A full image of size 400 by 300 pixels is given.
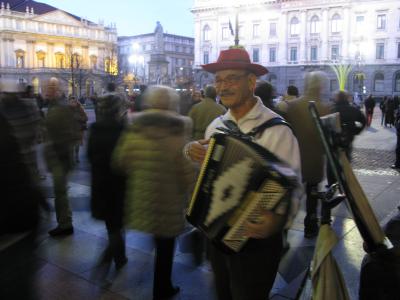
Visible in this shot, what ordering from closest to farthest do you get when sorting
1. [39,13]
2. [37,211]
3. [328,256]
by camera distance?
[328,256] < [37,211] < [39,13]

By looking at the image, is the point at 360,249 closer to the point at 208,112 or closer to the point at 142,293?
the point at 142,293

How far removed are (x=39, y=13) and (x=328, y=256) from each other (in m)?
94.3

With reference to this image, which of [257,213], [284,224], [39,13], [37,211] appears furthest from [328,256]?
[39,13]

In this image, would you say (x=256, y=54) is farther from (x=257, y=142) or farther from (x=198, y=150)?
(x=257, y=142)

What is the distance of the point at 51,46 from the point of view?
270 feet

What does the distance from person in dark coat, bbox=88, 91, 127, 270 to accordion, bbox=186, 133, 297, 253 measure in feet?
5.93

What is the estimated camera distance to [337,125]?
2148 millimetres

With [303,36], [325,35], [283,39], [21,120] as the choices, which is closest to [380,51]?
[325,35]

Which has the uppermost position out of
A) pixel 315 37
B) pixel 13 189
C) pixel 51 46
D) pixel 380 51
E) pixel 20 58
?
pixel 51 46

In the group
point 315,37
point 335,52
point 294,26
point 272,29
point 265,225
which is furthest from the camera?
point 272,29

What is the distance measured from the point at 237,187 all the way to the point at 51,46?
88.1m

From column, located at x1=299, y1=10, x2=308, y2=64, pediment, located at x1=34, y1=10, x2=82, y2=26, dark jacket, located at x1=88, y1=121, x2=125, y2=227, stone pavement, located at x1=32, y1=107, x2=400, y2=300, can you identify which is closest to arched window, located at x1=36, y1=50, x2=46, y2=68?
pediment, located at x1=34, y1=10, x2=82, y2=26

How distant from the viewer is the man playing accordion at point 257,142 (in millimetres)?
2342

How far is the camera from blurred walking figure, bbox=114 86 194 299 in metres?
3.35
